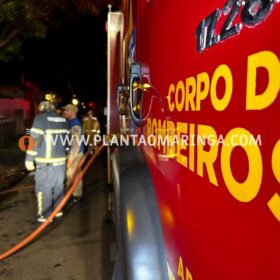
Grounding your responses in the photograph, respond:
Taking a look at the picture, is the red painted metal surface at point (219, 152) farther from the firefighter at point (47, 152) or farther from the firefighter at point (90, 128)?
the firefighter at point (90, 128)

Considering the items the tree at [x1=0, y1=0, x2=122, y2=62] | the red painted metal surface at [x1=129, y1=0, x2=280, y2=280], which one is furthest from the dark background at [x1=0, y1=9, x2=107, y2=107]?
the red painted metal surface at [x1=129, y1=0, x2=280, y2=280]

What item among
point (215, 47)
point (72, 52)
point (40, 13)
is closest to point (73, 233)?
point (215, 47)

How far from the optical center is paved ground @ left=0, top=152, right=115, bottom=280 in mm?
3271

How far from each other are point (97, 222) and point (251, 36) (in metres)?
4.18

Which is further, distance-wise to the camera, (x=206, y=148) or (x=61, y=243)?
(x=61, y=243)

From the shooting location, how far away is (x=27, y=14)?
8539 mm

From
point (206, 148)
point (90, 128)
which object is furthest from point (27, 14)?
point (206, 148)

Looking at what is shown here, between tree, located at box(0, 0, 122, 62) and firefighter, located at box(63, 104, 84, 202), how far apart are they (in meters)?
3.65

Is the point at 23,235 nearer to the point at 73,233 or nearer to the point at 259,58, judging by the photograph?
the point at 73,233

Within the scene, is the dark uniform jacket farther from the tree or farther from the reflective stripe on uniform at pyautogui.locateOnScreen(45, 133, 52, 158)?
the tree

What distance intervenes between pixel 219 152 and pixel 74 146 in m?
4.64

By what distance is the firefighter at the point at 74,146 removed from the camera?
17.6 feet

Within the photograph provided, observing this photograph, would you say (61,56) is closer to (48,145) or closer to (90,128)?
(90,128)

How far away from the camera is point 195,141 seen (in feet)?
3.63
